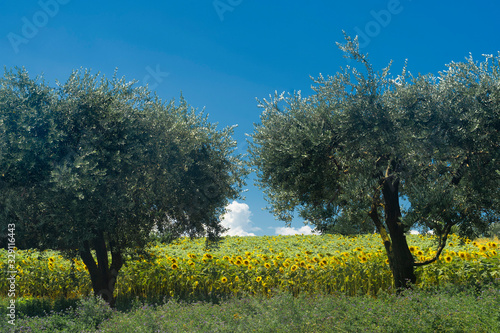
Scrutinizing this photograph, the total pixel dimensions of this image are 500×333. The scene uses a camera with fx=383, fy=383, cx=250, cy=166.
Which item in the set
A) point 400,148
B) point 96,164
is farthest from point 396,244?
point 96,164

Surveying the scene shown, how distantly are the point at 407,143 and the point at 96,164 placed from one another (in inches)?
420

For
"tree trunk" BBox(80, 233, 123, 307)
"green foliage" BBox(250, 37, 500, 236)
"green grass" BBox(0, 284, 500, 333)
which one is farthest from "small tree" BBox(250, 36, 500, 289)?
"tree trunk" BBox(80, 233, 123, 307)

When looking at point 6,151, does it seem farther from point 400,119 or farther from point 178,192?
point 400,119

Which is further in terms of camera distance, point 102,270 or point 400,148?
point 102,270

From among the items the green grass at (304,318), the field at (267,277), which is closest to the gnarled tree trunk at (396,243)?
the field at (267,277)

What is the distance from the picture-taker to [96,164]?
508 inches

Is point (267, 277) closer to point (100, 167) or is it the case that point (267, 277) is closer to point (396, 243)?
point (396, 243)

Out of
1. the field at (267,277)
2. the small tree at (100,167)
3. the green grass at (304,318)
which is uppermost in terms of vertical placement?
the small tree at (100,167)

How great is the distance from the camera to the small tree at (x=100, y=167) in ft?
44.1

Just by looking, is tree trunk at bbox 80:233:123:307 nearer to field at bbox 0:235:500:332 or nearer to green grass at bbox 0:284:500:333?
field at bbox 0:235:500:332

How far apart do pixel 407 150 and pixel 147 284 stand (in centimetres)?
1344

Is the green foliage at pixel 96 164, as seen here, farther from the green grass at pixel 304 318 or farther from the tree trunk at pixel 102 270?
the green grass at pixel 304 318

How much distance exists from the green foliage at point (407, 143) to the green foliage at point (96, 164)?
3948 mm

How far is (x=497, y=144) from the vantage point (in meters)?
13.4
